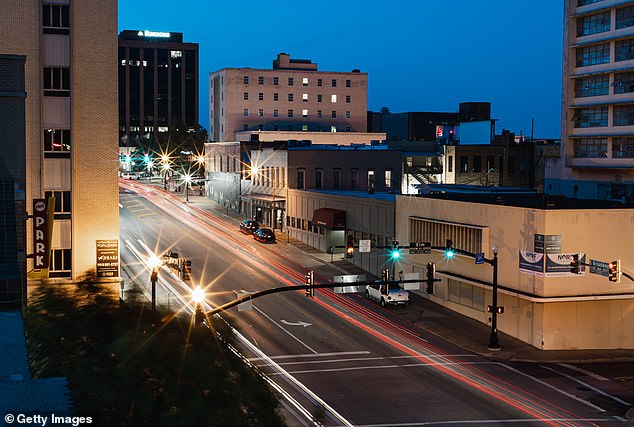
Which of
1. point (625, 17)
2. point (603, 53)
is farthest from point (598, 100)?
point (625, 17)

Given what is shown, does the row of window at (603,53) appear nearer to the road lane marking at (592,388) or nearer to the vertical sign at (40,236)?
the road lane marking at (592,388)

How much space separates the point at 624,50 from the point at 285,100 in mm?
75185

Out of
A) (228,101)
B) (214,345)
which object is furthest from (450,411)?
(228,101)

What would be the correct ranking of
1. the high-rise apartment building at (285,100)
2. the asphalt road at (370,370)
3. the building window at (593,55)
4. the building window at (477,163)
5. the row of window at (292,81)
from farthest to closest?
the row of window at (292,81), the high-rise apartment building at (285,100), the building window at (477,163), the building window at (593,55), the asphalt road at (370,370)

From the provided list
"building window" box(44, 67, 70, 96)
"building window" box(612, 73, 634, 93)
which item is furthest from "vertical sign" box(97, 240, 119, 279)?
"building window" box(612, 73, 634, 93)

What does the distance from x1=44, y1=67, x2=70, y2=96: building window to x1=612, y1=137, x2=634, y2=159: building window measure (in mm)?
55833

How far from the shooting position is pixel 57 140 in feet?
151

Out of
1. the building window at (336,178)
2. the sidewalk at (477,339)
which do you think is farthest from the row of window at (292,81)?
the sidewalk at (477,339)

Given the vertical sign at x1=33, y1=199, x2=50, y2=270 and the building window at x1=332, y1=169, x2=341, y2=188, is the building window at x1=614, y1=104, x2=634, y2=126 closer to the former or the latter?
the building window at x1=332, y1=169, x2=341, y2=188

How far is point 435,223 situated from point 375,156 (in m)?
31.5

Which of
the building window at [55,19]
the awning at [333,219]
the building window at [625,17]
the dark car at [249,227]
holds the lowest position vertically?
the dark car at [249,227]

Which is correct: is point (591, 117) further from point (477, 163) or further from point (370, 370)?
point (370, 370)

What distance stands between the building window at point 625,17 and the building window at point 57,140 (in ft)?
182

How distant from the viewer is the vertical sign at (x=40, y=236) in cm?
3916
